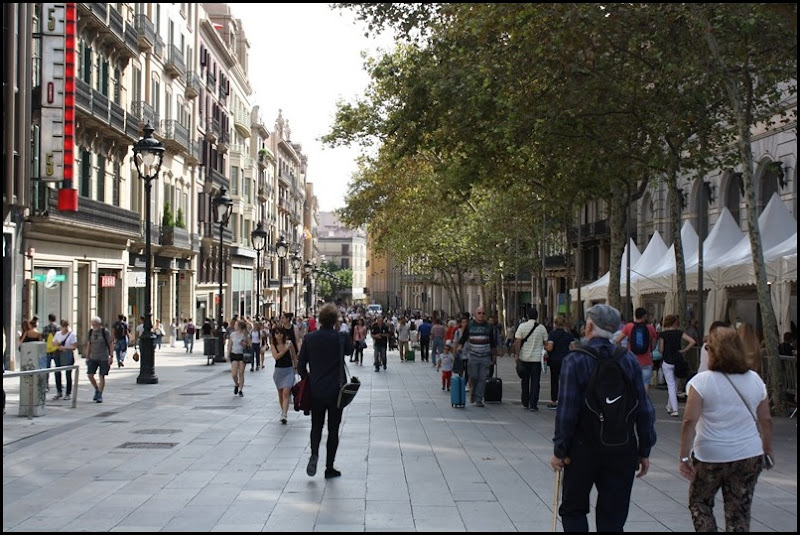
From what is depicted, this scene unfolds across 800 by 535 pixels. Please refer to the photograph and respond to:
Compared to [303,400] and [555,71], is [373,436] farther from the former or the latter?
[555,71]

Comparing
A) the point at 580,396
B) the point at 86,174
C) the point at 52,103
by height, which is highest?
the point at 52,103

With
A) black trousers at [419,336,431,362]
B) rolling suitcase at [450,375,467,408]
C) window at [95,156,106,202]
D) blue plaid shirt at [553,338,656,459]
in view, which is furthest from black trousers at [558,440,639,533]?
window at [95,156,106,202]

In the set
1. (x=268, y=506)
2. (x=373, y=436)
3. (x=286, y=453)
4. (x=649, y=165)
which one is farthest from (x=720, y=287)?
(x=268, y=506)

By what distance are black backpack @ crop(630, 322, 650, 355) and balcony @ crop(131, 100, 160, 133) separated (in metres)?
28.1

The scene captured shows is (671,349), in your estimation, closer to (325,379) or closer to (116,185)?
(325,379)

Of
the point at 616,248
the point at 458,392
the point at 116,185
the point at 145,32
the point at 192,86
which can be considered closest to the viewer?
the point at 458,392

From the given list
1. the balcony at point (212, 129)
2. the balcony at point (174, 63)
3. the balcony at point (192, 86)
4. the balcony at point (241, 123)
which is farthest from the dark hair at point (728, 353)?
the balcony at point (241, 123)

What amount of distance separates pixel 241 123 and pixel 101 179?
110 ft

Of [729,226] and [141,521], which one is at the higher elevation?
[729,226]

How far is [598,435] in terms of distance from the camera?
19.7 feet

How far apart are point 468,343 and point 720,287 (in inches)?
280

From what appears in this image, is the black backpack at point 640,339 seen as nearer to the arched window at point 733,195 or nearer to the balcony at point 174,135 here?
the arched window at point 733,195

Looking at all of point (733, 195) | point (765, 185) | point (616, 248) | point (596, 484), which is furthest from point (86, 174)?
point (596, 484)

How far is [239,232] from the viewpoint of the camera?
66812 mm
